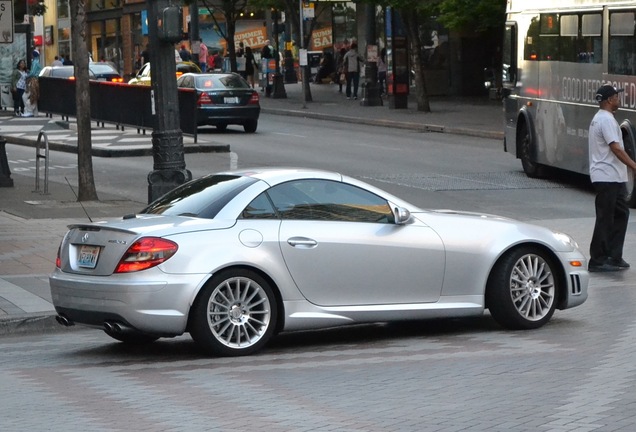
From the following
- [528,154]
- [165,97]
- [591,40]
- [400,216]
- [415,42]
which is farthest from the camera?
[415,42]

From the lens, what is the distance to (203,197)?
9977 millimetres

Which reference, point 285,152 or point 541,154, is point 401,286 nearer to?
point 541,154

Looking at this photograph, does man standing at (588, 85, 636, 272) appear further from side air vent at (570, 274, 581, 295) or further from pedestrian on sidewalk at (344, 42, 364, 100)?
pedestrian on sidewalk at (344, 42, 364, 100)

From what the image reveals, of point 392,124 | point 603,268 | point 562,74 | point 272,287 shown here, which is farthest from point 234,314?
point 392,124

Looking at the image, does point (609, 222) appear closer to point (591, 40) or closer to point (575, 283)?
point (575, 283)

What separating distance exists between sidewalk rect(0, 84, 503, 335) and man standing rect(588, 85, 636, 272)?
5.56 m

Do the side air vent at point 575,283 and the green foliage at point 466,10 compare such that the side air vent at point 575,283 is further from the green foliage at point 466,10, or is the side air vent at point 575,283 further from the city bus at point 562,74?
the green foliage at point 466,10

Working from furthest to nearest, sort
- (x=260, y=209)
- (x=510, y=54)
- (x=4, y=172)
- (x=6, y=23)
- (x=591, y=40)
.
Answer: (x=510, y=54)
(x=4, y=172)
(x=591, y=40)
(x=6, y=23)
(x=260, y=209)

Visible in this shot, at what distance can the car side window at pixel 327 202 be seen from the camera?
32.3 ft

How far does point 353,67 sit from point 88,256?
129ft

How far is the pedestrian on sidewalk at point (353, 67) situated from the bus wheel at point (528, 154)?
79.4ft

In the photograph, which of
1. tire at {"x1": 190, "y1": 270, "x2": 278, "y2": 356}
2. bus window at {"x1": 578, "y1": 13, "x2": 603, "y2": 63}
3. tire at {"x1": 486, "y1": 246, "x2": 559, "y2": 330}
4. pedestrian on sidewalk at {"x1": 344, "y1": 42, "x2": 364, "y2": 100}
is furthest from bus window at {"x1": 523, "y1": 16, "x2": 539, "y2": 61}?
pedestrian on sidewalk at {"x1": 344, "y1": 42, "x2": 364, "y2": 100}

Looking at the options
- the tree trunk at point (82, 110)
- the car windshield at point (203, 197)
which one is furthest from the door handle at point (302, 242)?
the tree trunk at point (82, 110)

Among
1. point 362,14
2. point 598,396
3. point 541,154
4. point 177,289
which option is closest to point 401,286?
point 177,289
